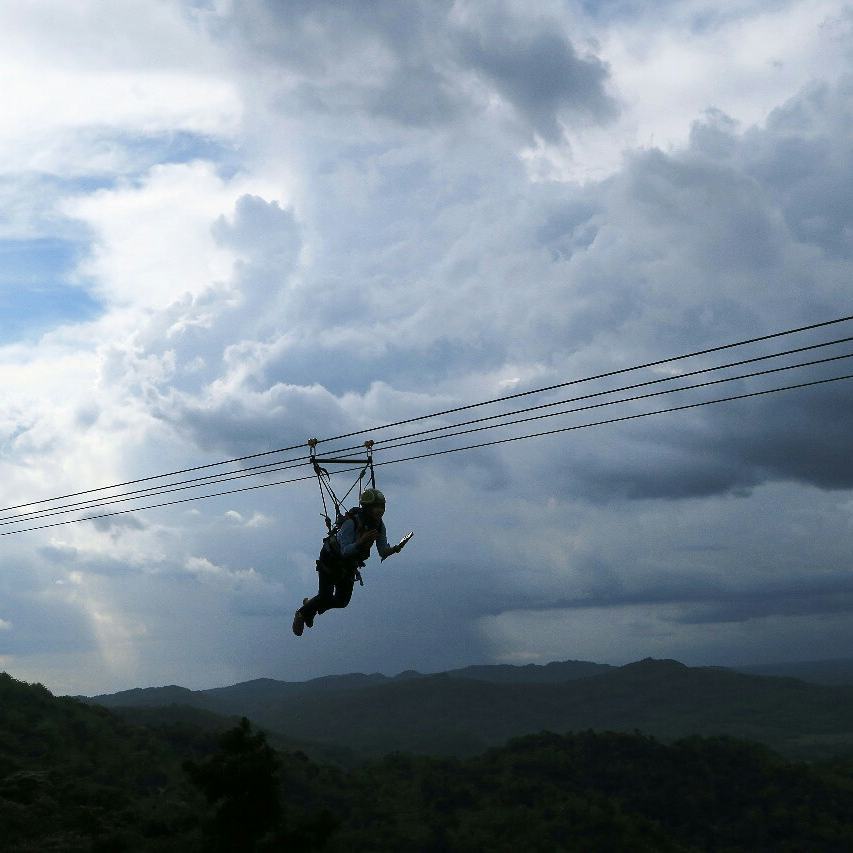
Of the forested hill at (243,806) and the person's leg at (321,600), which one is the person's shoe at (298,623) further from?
the forested hill at (243,806)

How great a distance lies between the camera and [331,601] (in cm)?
2642

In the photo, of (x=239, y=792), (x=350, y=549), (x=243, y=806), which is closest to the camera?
(x=350, y=549)

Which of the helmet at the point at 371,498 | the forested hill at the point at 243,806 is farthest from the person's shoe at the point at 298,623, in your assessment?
the forested hill at the point at 243,806

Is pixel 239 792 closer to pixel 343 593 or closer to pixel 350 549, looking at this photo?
pixel 343 593

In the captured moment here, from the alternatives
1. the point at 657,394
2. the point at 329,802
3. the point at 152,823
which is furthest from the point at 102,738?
the point at 657,394

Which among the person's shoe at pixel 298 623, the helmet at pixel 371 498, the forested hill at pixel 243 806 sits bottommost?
the forested hill at pixel 243 806

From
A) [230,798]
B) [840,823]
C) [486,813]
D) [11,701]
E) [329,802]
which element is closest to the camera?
[230,798]

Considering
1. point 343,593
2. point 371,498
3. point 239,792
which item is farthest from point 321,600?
point 239,792

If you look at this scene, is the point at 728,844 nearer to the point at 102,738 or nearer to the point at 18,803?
the point at 102,738

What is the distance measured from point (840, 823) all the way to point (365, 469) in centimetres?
20327

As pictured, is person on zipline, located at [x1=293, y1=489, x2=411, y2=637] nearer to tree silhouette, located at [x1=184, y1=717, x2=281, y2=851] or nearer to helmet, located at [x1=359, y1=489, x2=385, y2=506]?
helmet, located at [x1=359, y1=489, x2=385, y2=506]

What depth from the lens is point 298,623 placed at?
2694 cm

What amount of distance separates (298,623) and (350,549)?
3.27 metres

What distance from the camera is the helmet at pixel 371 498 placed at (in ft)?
82.4
